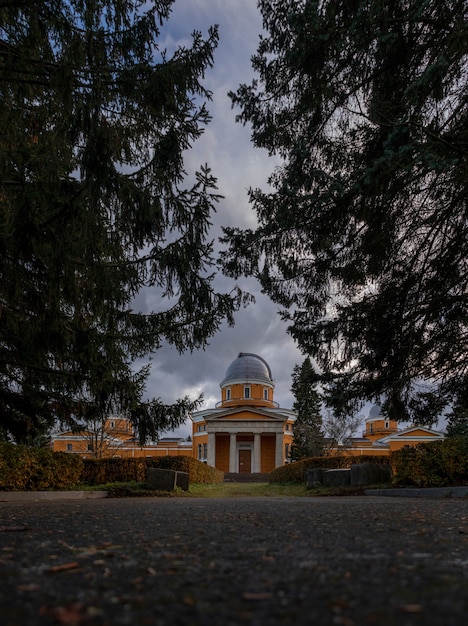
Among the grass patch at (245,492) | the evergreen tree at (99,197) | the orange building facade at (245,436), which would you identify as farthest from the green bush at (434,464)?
the orange building facade at (245,436)

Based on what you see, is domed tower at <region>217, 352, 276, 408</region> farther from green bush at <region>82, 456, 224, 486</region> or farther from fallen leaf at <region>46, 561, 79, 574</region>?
fallen leaf at <region>46, 561, 79, 574</region>

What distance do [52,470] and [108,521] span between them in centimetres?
1000

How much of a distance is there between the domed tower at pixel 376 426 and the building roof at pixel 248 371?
58.5 feet

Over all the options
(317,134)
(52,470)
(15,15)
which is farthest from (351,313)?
(52,470)

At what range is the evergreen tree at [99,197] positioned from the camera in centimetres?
555

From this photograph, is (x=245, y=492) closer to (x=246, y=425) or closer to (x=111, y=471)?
(x=111, y=471)

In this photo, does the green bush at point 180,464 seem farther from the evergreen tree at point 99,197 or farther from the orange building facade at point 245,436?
the orange building facade at point 245,436

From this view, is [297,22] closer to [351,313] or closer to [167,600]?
[351,313]

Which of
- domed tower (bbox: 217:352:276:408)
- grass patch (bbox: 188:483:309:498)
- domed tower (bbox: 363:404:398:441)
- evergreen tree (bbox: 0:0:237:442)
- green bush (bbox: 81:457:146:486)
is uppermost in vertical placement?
domed tower (bbox: 217:352:276:408)

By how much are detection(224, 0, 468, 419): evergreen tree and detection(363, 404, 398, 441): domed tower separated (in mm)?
57055

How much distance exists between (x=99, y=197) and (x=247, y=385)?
166 ft

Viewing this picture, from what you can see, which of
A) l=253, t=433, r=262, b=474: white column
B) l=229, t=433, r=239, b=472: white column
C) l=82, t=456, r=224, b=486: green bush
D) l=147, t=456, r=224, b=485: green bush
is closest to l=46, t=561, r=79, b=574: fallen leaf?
l=82, t=456, r=224, b=486: green bush

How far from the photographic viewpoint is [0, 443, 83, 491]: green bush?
1178cm

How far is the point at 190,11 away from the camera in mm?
7258
